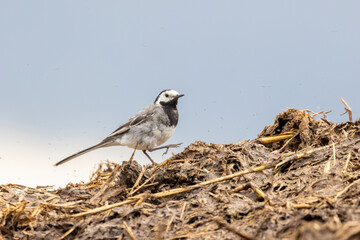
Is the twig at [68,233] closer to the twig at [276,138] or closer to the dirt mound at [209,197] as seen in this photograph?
the dirt mound at [209,197]

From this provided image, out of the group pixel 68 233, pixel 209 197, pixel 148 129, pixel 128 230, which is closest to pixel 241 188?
pixel 209 197

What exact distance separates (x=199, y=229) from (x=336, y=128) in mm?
3783

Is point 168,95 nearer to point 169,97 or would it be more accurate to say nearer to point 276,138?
point 169,97

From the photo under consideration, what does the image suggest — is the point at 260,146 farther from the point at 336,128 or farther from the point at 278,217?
the point at 278,217

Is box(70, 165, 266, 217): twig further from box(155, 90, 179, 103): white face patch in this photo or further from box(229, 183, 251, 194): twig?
box(155, 90, 179, 103): white face patch

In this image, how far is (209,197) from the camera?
18.1 feet

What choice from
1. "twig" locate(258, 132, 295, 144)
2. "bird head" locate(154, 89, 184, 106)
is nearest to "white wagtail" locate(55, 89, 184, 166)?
"bird head" locate(154, 89, 184, 106)

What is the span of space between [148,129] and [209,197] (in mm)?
3782

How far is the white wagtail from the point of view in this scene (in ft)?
30.0

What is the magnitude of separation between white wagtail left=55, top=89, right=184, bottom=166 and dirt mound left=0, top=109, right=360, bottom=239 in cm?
184

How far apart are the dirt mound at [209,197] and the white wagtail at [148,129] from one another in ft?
6.04

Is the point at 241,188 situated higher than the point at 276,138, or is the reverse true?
the point at 241,188

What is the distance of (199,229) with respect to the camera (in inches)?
184

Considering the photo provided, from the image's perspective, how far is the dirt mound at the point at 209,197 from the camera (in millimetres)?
4461
